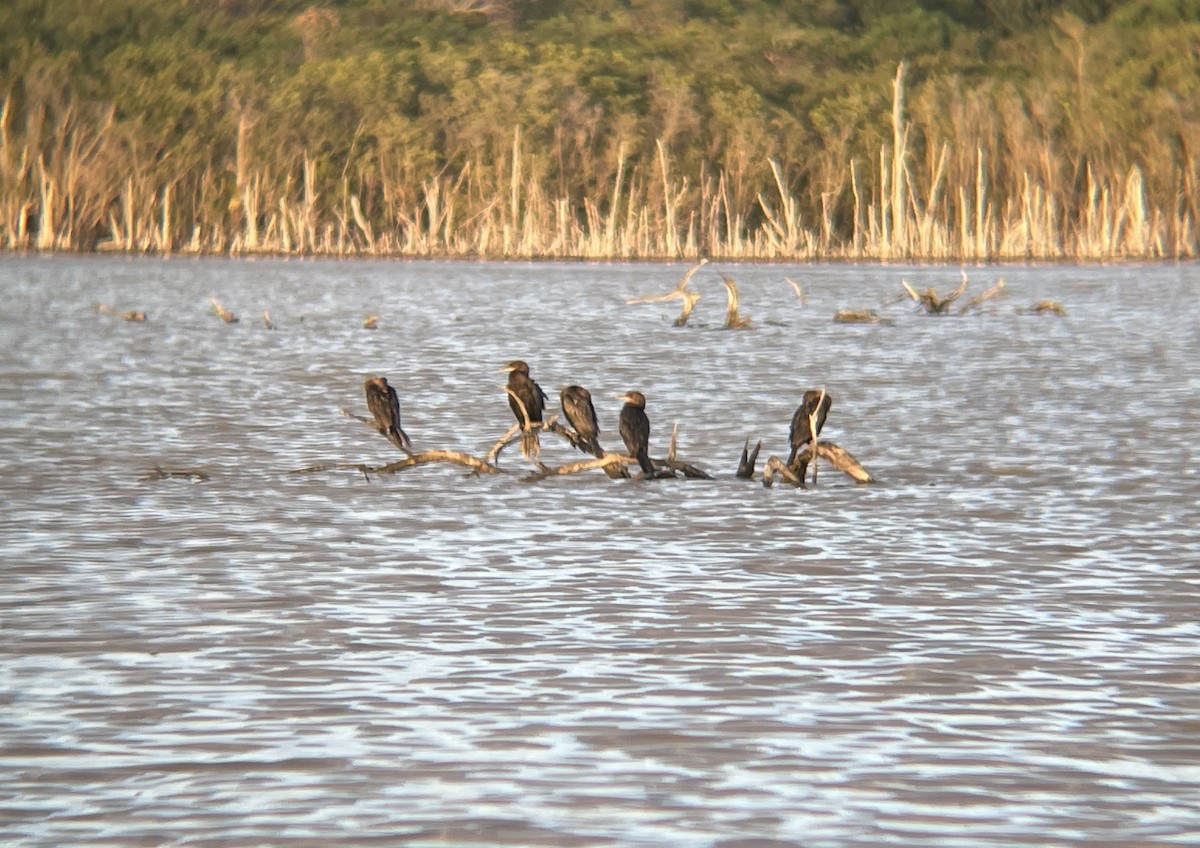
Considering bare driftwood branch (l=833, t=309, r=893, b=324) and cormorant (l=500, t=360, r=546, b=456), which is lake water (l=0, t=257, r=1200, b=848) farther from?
bare driftwood branch (l=833, t=309, r=893, b=324)

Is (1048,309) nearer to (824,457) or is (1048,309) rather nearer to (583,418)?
(583,418)

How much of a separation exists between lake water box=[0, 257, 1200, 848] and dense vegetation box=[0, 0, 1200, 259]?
92.1ft

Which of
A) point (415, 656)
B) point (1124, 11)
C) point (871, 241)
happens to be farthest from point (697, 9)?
point (415, 656)

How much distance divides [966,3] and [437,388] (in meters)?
75.4

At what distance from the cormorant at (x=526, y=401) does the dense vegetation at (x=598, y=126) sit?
29.3m

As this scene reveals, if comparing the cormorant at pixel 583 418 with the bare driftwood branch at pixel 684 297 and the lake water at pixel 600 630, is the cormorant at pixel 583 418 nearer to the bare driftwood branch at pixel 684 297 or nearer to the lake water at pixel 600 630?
the lake water at pixel 600 630

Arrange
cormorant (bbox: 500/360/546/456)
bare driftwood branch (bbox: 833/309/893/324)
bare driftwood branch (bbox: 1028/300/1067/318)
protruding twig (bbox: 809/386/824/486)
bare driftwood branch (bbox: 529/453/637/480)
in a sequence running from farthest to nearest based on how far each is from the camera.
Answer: bare driftwood branch (bbox: 1028/300/1067/318) < bare driftwood branch (bbox: 833/309/893/324) < cormorant (bbox: 500/360/546/456) < bare driftwood branch (bbox: 529/453/637/480) < protruding twig (bbox: 809/386/824/486)

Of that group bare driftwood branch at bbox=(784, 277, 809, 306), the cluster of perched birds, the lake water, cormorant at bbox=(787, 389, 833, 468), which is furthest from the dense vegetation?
cormorant at bbox=(787, 389, 833, 468)

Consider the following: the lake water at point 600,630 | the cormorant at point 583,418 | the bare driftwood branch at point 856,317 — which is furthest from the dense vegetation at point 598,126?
the cormorant at point 583,418

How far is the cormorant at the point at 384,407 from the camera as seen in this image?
1304 cm

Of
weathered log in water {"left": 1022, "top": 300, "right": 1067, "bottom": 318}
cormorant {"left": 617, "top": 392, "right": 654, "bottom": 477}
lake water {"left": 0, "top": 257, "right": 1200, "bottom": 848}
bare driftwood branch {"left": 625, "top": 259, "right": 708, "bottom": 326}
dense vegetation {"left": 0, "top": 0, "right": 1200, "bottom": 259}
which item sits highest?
dense vegetation {"left": 0, "top": 0, "right": 1200, "bottom": 259}

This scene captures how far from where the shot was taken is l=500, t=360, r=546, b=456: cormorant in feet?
43.1

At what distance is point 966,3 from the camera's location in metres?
92.8

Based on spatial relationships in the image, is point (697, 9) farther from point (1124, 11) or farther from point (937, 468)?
point (937, 468)
